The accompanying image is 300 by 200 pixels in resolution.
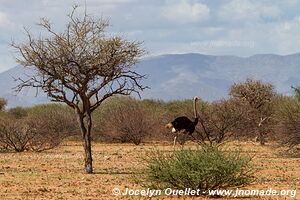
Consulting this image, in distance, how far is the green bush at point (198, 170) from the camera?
1758 cm

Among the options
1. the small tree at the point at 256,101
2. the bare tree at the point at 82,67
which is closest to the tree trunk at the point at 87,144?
the bare tree at the point at 82,67

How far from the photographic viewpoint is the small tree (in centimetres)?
4950

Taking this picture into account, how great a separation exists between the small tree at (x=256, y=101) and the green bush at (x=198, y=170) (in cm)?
3014

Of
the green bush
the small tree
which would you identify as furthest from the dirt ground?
the small tree

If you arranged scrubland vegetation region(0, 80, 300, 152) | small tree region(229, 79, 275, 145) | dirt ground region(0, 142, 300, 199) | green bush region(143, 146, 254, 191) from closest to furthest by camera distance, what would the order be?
green bush region(143, 146, 254, 191)
dirt ground region(0, 142, 300, 199)
scrubland vegetation region(0, 80, 300, 152)
small tree region(229, 79, 275, 145)

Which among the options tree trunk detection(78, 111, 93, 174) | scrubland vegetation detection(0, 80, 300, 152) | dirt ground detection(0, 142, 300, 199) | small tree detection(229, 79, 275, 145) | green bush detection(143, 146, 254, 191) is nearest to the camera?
green bush detection(143, 146, 254, 191)

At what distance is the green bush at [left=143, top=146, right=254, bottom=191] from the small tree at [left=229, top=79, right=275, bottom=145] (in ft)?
98.9

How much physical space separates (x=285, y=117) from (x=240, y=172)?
22500mm

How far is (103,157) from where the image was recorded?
1443 inches

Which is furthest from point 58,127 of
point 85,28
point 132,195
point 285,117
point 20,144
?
point 132,195

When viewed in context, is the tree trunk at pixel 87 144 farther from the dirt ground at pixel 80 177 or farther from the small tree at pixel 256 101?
the small tree at pixel 256 101

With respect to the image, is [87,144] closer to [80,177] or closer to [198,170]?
[80,177]

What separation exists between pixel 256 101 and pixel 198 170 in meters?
37.9

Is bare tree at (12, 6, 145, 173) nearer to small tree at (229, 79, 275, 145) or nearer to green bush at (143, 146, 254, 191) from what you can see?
green bush at (143, 146, 254, 191)
